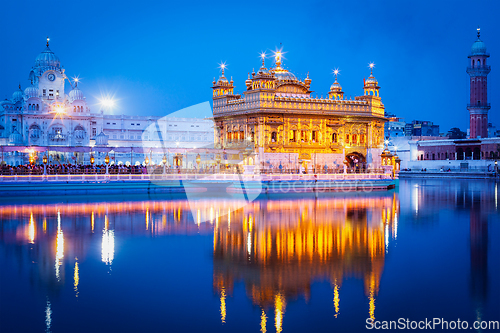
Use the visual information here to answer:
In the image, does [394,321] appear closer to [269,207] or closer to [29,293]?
[29,293]

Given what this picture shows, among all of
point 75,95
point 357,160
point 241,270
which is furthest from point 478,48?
point 241,270

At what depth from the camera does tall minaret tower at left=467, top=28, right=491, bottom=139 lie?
72938mm

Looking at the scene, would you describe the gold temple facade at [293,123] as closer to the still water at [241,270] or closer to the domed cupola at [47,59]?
the still water at [241,270]

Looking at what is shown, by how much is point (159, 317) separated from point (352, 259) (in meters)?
5.89

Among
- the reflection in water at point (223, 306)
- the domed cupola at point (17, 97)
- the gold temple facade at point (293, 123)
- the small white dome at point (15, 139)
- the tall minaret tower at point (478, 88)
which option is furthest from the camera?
the domed cupola at point (17, 97)

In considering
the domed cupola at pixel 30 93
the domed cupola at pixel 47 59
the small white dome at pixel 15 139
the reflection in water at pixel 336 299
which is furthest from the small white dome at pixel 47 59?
the reflection in water at pixel 336 299

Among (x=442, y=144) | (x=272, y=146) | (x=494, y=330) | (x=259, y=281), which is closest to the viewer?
(x=494, y=330)

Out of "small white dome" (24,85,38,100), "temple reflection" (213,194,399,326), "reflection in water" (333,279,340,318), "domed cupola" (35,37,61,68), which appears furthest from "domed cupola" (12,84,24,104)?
"reflection in water" (333,279,340,318)

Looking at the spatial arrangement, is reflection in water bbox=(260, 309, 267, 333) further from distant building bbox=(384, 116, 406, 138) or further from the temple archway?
distant building bbox=(384, 116, 406, 138)

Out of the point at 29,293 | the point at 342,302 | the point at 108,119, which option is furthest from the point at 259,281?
the point at 108,119

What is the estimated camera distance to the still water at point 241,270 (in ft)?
30.0

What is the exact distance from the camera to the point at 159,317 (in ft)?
29.7

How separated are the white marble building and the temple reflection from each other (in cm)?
5155

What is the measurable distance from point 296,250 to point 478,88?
219ft
